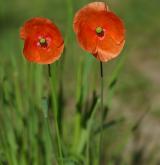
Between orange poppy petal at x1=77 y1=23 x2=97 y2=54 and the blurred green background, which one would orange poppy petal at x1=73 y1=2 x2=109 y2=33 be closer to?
orange poppy petal at x1=77 y1=23 x2=97 y2=54

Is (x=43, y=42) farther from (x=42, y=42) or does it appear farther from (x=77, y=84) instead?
(x=77, y=84)

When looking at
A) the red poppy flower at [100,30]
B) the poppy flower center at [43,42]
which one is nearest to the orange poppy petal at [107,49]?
the red poppy flower at [100,30]

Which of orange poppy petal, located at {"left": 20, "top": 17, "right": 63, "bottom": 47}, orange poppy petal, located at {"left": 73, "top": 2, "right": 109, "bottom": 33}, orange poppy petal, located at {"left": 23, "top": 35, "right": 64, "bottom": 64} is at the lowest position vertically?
orange poppy petal, located at {"left": 23, "top": 35, "right": 64, "bottom": 64}

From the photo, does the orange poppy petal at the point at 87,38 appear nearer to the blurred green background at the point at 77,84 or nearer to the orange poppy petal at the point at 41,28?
the orange poppy petal at the point at 41,28

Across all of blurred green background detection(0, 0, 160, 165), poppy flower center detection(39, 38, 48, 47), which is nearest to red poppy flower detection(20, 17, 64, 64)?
poppy flower center detection(39, 38, 48, 47)

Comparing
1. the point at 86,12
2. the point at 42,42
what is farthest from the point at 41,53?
the point at 86,12

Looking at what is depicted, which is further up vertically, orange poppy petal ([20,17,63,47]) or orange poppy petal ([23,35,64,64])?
orange poppy petal ([20,17,63,47])
